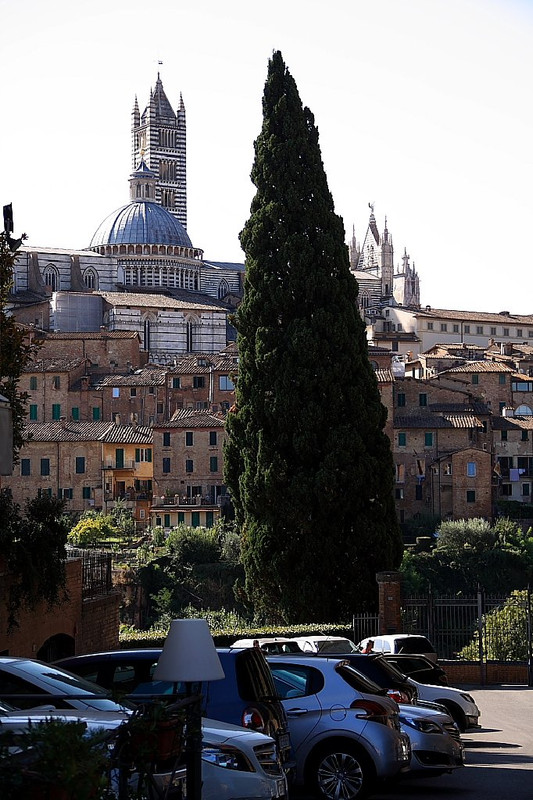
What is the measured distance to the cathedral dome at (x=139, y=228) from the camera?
117m

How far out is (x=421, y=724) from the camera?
37.3ft

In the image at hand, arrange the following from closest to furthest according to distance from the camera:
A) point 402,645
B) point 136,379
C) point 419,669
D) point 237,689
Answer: point 237,689
point 419,669
point 402,645
point 136,379

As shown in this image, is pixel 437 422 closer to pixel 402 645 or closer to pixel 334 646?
pixel 402 645

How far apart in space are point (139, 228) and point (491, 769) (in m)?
108

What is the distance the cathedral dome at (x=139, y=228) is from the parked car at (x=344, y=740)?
108m

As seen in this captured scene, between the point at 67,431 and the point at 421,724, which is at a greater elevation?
the point at 67,431

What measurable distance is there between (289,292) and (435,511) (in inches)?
1590

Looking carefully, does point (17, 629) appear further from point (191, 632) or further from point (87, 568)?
point (191, 632)

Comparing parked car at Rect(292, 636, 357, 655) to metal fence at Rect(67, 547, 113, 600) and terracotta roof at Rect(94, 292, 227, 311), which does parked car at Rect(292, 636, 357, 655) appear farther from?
terracotta roof at Rect(94, 292, 227, 311)

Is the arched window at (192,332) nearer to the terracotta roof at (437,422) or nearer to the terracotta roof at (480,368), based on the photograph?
the terracotta roof at (480,368)

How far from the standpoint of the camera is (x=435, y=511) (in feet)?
215

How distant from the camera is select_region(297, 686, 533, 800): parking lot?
1088 cm

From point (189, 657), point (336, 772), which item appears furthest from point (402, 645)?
point (189, 657)

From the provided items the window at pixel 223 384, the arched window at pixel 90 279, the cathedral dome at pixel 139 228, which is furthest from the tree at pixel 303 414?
the cathedral dome at pixel 139 228
